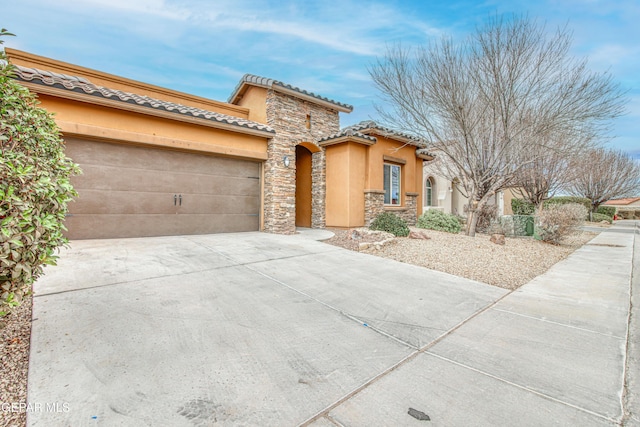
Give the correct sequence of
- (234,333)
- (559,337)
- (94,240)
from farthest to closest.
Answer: (94,240)
(559,337)
(234,333)

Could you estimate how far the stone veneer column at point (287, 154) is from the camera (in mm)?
9594

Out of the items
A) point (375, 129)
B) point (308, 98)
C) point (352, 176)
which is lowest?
point (352, 176)

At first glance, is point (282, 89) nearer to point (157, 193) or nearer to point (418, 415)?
point (157, 193)

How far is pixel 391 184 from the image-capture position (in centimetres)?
1247

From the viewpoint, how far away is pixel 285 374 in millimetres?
2236

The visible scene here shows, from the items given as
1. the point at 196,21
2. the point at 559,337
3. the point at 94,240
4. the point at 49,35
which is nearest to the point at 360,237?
the point at 559,337

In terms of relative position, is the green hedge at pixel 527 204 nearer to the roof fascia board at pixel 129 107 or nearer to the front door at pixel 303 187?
the front door at pixel 303 187

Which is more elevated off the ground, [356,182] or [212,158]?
[212,158]

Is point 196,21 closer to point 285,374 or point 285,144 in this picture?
point 285,144

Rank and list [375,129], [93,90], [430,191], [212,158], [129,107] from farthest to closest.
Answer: [430,191] < [375,129] < [212,158] < [129,107] < [93,90]

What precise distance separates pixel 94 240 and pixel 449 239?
977 cm

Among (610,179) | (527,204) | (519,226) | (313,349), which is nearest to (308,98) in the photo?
(519,226)

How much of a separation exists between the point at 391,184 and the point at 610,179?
22.6 meters

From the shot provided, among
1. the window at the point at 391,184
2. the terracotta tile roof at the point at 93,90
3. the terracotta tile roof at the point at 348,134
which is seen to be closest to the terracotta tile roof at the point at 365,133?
the terracotta tile roof at the point at 348,134
